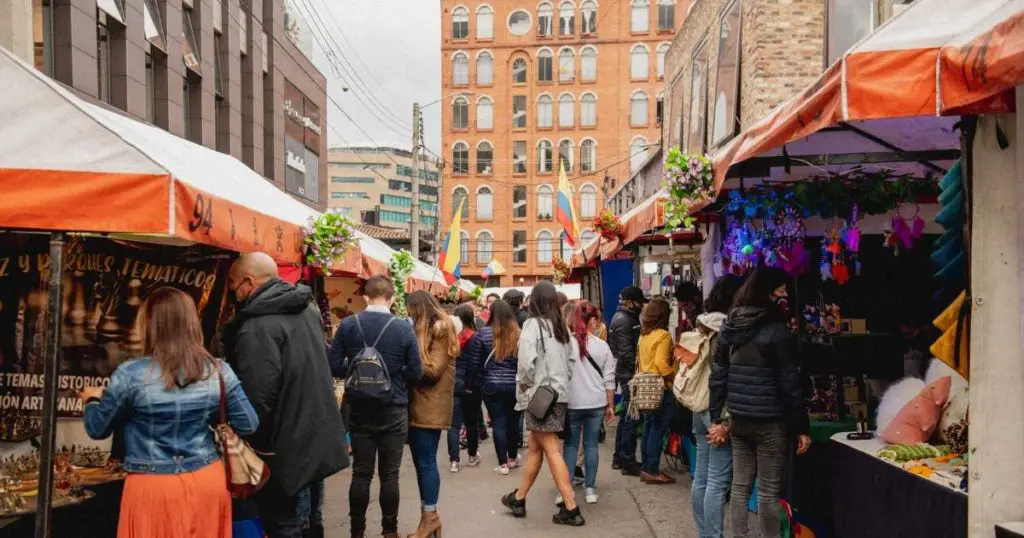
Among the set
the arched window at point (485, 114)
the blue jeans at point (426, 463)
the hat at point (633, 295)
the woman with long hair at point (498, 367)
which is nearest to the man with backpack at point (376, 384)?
the blue jeans at point (426, 463)

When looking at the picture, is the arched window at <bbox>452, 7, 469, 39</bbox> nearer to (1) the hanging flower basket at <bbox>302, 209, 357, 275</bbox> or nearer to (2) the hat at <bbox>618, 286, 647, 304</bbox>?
(2) the hat at <bbox>618, 286, 647, 304</bbox>

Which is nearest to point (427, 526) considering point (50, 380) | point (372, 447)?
point (372, 447)

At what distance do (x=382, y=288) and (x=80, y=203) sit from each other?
271cm

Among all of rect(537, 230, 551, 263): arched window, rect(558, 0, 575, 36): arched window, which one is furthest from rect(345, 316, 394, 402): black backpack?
rect(558, 0, 575, 36): arched window

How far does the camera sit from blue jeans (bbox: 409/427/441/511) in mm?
6164

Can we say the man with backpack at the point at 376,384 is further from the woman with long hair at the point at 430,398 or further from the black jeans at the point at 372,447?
the woman with long hair at the point at 430,398

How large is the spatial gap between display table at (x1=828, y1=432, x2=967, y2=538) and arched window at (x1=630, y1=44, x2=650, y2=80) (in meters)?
57.4

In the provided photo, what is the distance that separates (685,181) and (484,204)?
55.1 m

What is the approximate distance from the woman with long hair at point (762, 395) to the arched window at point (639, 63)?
57.3 metres

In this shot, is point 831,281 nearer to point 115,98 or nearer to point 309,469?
point 309,469

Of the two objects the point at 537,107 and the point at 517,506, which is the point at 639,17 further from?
the point at 517,506


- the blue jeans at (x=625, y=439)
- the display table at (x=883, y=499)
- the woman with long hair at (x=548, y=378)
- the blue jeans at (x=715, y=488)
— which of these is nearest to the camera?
the display table at (x=883, y=499)

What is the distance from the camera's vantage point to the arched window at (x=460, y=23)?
196ft

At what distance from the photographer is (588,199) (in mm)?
59938
